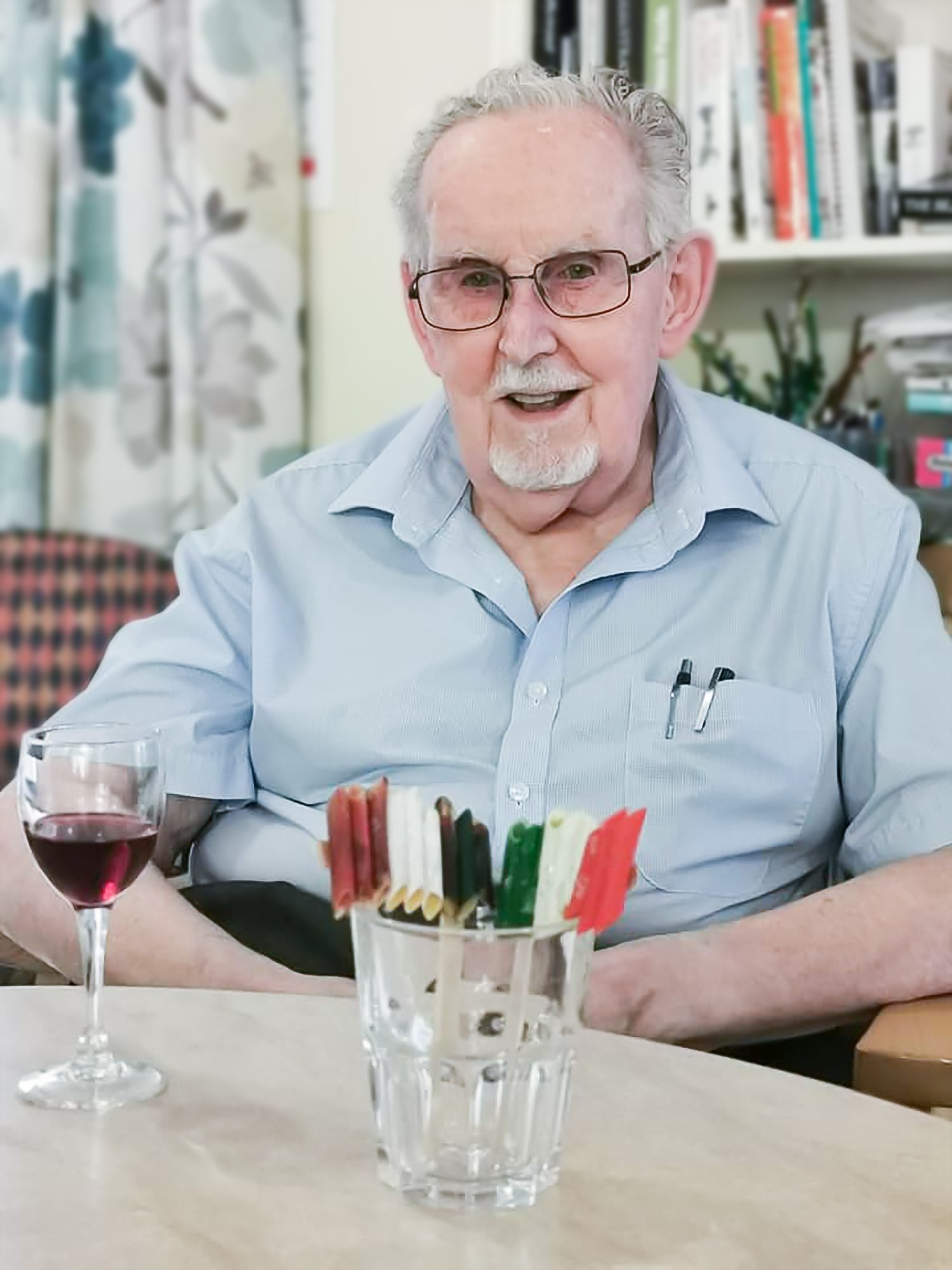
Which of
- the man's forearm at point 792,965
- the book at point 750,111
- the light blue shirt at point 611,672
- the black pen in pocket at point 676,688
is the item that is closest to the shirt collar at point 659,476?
the light blue shirt at point 611,672

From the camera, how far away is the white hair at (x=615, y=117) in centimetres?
155

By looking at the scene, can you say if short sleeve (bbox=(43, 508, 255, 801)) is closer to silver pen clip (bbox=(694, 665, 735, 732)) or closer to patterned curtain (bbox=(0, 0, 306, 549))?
silver pen clip (bbox=(694, 665, 735, 732))

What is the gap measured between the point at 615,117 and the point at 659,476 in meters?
0.33

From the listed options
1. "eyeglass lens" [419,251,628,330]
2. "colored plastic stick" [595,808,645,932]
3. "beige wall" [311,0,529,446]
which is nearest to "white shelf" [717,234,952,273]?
"beige wall" [311,0,529,446]

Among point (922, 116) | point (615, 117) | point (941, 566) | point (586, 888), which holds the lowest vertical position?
point (586, 888)

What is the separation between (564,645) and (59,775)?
70cm

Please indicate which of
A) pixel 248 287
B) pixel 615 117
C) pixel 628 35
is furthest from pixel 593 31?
pixel 615 117

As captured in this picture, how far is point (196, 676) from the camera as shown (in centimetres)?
161

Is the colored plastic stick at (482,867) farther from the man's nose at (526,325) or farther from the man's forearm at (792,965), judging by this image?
the man's nose at (526,325)

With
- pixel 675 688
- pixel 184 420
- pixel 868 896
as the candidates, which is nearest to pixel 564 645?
pixel 675 688

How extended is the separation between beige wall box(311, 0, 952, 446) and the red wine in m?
1.70

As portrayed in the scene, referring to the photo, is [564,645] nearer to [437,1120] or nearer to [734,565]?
[734,565]

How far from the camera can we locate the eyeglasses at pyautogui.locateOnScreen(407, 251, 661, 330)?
4.99 ft

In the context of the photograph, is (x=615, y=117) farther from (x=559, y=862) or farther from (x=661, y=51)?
(x=559, y=862)
